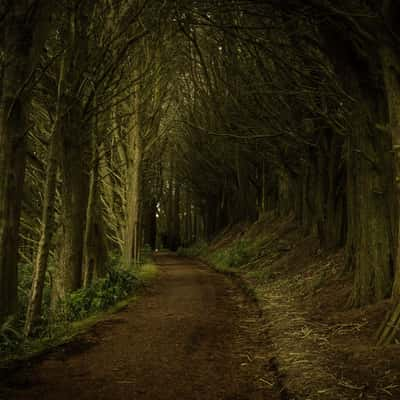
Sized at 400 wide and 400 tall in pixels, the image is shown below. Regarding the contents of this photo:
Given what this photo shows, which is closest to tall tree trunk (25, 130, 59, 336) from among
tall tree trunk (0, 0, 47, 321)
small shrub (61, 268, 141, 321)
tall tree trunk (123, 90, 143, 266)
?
tall tree trunk (0, 0, 47, 321)

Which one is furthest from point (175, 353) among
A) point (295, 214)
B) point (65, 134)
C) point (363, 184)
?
point (295, 214)

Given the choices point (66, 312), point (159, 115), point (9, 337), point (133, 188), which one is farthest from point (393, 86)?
point (159, 115)

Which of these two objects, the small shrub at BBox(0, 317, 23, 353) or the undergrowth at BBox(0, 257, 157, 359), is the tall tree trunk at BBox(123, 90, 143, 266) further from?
the small shrub at BBox(0, 317, 23, 353)

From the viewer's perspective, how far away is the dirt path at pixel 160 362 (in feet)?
12.8

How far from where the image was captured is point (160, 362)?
190 inches

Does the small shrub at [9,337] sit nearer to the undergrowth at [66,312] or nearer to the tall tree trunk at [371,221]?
the undergrowth at [66,312]

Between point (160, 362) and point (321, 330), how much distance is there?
2.23 metres

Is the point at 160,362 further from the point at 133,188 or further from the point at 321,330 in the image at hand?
the point at 133,188

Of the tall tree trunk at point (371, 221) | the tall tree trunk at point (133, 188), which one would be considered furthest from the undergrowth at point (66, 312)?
the tall tree trunk at point (371, 221)

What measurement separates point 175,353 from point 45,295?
6.89m

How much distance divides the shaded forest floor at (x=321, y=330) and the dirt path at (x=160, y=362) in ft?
0.96

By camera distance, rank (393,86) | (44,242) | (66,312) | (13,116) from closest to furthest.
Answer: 1. (393,86)
2. (13,116)
3. (44,242)
4. (66,312)

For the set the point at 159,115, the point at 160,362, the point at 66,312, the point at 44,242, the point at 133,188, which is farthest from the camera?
the point at 159,115

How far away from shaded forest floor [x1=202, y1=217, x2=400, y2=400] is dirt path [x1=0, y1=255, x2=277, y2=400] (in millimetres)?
293
